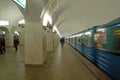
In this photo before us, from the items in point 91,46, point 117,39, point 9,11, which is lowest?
point 91,46

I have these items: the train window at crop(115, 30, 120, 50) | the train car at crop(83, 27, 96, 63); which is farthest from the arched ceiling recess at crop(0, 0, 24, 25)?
the train window at crop(115, 30, 120, 50)

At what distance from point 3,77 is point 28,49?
127 inches

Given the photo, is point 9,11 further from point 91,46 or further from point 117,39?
point 117,39

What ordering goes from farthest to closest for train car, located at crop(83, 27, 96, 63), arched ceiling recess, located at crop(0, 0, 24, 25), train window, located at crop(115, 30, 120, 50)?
arched ceiling recess, located at crop(0, 0, 24, 25) → train car, located at crop(83, 27, 96, 63) → train window, located at crop(115, 30, 120, 50)

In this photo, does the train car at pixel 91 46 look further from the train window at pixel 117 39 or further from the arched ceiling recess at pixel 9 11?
the arched ceiling recess at pixel 9 11

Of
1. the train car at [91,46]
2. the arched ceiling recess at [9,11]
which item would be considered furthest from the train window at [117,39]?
the arched ceiling recess at [9,11]

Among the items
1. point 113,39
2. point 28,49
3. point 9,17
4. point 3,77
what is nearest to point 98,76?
point 113,39

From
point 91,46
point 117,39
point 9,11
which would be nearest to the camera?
point 117,39

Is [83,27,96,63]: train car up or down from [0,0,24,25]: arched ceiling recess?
down

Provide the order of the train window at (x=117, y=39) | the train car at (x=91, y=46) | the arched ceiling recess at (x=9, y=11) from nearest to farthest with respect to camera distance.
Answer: the train window at (x=117, y=39), the train car at (x=91, y=46), the arched ceiling recess at (x=9, y=11)

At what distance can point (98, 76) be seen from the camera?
26.7ft

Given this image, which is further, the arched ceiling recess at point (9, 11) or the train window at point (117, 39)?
the arched ceiling recess at point (9, 11)

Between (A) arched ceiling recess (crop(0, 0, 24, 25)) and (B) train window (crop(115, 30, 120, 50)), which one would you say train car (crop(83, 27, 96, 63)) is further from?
(A) arched ceiling recess (crop(0, 0, 24, 25))

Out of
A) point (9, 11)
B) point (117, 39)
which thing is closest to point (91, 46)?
point (117, 39)
